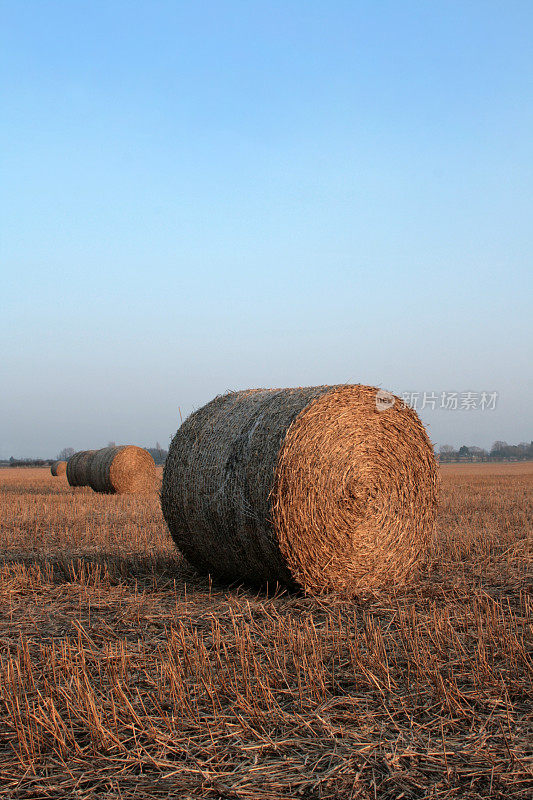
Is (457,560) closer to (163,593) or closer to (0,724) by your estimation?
(163,593)

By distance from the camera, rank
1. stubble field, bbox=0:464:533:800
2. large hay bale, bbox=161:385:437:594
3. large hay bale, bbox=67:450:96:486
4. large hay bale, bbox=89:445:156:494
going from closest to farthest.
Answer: stubble field, bbox=0:464:533:800
large hay bale, bbox=161:385:437:594
large hay bale, bbox=89:445:156:494
large hay bale, bbox=67:450:96:486

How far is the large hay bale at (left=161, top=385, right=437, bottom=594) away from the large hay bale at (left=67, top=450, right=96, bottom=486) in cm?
1439

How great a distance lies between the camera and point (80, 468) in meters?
21.3

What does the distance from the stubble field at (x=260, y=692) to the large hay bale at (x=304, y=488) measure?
1.16 feet

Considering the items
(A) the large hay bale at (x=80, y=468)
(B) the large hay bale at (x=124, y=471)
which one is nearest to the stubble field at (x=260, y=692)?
(B) the large hay bale at (x=124, y=471)

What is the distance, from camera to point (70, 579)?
676cm

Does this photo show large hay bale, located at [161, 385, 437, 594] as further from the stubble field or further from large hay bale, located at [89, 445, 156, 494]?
large hay bale, located at [89, 445, 156, 494]

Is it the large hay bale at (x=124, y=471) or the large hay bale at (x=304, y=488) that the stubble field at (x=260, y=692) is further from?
the large hay bale at (x=124, y=471)

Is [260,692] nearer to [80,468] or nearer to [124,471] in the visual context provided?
[124,471]

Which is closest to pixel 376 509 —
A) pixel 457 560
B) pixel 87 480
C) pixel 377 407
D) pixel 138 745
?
pixel 377 407

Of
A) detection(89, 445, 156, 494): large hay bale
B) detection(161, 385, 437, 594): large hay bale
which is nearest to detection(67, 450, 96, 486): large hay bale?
detection(89, 445, 156, 494): large hay bale

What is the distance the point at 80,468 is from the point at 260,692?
728 inches

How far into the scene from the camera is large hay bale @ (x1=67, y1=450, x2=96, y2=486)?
2097cm

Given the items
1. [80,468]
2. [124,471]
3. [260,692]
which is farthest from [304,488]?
[80,468]
